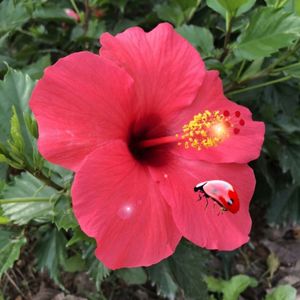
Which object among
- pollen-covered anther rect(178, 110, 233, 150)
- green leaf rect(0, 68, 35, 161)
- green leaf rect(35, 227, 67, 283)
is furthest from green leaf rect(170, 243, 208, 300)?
green leaf rect(0, 68, 35, 161)

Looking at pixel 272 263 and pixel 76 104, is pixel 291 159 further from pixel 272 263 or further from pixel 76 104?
pixel 76 104

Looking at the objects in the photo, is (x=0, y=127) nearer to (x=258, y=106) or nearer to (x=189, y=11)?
(x=189, y=11)

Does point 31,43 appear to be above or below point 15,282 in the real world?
above

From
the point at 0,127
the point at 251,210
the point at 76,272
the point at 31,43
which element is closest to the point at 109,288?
the point at 76,272

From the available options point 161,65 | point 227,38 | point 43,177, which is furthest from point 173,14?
point 43,177

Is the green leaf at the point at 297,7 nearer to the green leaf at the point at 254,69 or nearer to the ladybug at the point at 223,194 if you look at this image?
the green leaf at the point at 254,69

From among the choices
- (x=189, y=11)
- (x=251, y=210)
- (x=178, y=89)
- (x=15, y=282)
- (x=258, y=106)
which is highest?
(x=178, y=89)

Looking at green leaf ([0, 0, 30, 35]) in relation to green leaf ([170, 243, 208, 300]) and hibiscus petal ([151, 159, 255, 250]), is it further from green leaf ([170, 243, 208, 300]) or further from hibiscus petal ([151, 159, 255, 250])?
green leaf ([170, 243, 208, 300])
